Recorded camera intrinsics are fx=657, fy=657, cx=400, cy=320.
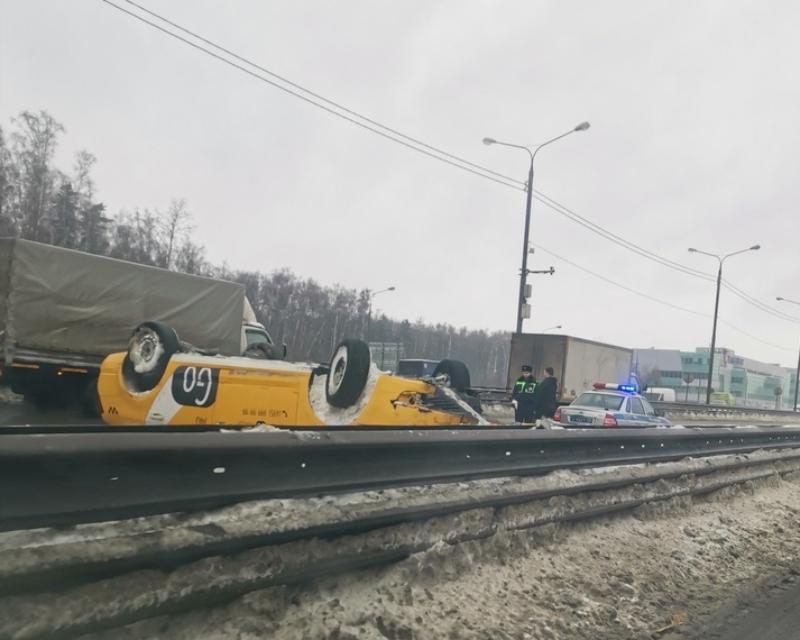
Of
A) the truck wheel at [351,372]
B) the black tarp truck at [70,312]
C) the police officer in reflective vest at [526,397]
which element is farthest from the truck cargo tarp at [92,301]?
the truck wheel at [351,372]

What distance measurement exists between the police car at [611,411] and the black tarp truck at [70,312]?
8186mm

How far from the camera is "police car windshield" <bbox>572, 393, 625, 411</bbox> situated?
14.6 m

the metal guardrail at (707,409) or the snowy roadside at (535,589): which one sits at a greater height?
the metal guardrail at (707,409)

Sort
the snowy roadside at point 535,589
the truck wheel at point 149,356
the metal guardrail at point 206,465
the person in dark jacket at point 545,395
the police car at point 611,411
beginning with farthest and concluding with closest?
the police car at point 611,411 → the person in dark jacket at point 545,395 → the truck wheel at point 149,356 → the snowy roadside at point 535,589 → the metal guardrail at point 206,465

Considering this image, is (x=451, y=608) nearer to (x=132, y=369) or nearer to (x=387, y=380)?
(x=387, y=380)

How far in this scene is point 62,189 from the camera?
52.7 m

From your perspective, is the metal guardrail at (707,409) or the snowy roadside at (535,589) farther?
the metal guardrail at (707,409)

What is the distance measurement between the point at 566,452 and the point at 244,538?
10.8 ft

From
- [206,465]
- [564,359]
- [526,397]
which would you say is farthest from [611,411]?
[206,465]

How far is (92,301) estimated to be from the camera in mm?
12500

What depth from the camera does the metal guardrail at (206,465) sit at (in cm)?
230

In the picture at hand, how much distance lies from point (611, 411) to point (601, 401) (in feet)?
2.35

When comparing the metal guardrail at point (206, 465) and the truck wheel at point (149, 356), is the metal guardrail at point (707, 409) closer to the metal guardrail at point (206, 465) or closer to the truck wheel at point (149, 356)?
the truck wheel at point (149, 356)

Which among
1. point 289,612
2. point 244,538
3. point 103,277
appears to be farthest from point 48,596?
point 103,277
